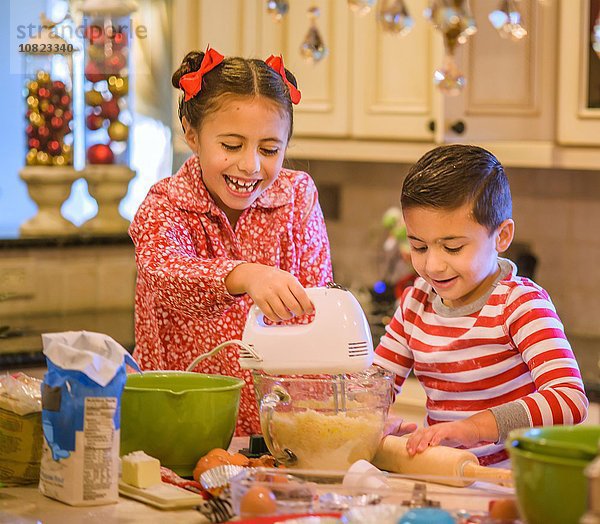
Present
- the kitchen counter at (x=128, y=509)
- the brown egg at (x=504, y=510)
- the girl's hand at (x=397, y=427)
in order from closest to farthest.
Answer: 1. the brown egg at (x=504, y=510)
2. the kitchen counter at (x=128, y=509)
3. the girl's hand at (x=397, y=427)

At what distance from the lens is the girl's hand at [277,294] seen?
1609 mm

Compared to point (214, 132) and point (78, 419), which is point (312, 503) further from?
point (214, 132)

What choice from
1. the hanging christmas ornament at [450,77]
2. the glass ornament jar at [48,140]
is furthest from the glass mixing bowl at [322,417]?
the glass ornament jar at [48,140]

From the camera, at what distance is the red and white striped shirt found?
5.47 ft

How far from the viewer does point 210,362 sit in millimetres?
1979

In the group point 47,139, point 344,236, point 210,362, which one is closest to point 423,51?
point 344,236

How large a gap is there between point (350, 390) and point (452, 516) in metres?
0.41

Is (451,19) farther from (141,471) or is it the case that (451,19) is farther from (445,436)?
(141,471)

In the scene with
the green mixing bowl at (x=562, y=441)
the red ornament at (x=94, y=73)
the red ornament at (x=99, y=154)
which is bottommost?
the green mixing bowl at (x=562, y=441)

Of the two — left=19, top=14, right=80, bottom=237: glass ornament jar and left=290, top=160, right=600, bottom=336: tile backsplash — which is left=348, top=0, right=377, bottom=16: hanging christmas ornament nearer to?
left=290, top=160, right=600, bottom=336: tile backsplash

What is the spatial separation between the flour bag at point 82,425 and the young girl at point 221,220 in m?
0.33

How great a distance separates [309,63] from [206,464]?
2127 millimetres

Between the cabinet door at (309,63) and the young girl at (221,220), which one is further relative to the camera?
the cabinet door at (309,63)

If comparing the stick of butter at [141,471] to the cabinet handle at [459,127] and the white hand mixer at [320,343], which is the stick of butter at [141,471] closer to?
the white hand mixer at [320,343]
